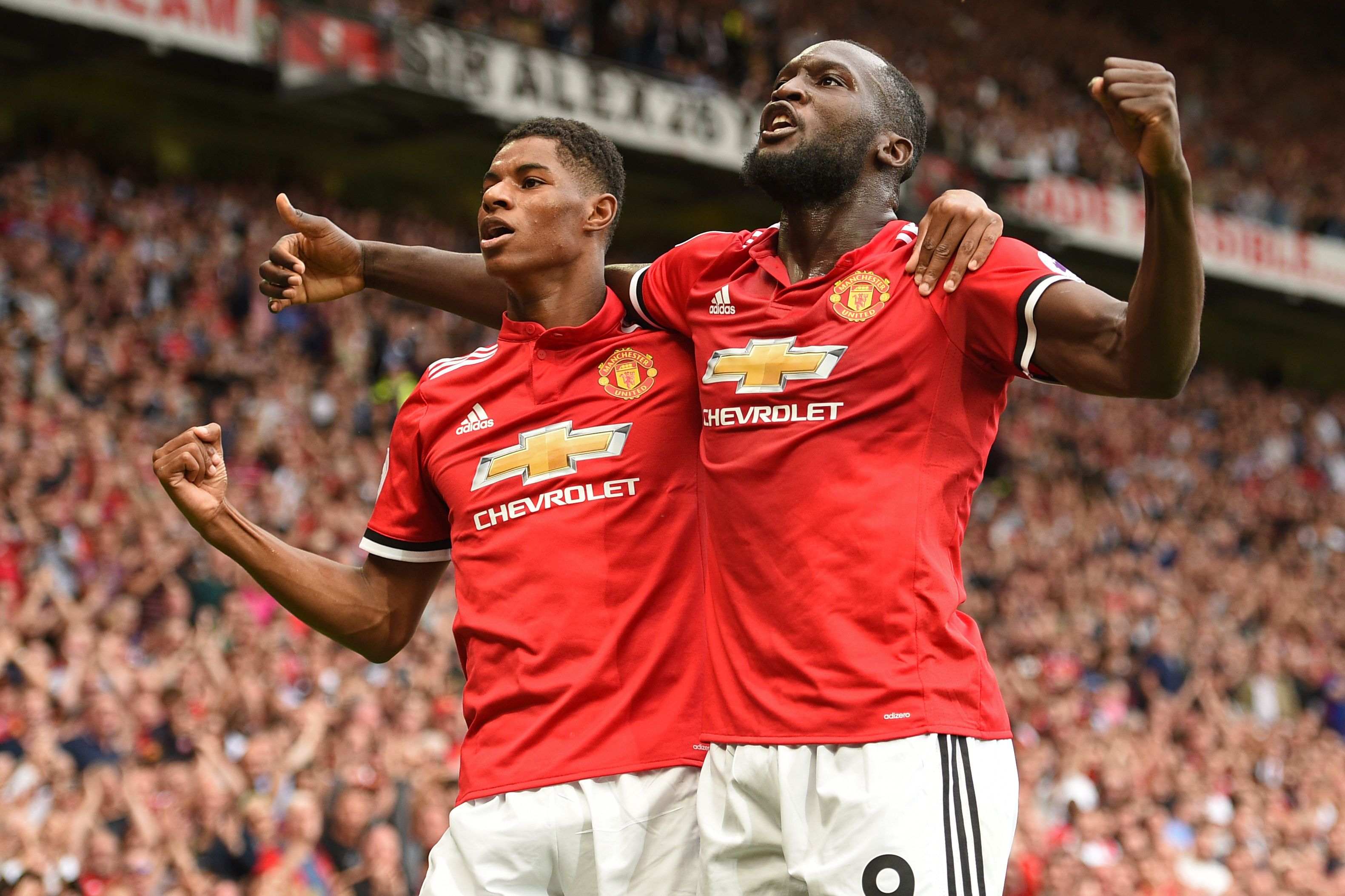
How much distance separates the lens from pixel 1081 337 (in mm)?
2586

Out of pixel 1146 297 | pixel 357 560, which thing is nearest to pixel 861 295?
pixel 1146 297

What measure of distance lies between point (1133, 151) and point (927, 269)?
1.78 feet

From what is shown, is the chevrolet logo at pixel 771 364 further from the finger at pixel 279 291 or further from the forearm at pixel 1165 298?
the finger at pixel 279 291

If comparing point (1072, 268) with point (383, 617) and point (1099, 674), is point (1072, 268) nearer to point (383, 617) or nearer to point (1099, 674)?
point (1099, 674)

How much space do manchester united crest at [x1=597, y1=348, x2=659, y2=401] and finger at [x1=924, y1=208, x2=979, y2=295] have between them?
0.75 m

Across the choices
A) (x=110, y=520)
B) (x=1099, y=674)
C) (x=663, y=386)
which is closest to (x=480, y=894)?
(x=663, y=386)

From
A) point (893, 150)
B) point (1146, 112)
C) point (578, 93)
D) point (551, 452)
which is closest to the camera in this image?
point (1146, 112)

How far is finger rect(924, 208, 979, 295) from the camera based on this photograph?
111 inches

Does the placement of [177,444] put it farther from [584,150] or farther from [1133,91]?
[1133,91]

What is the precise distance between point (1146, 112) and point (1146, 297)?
0.31m

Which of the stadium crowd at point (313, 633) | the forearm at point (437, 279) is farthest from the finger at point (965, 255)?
the stadium crowd at point (313, 633)

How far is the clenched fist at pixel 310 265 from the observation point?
3.45 m

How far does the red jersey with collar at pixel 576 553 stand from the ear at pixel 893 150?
24.2 inches

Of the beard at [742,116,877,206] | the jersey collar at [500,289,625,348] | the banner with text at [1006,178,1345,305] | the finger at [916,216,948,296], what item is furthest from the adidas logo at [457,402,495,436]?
the banner with text at [1006,178,1345,305]
